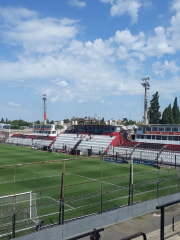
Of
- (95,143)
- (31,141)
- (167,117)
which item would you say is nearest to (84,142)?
(95,143)

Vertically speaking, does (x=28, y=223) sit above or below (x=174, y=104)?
below

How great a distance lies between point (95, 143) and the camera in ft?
174

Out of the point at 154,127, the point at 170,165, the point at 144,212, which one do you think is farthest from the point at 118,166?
the point at 144,212

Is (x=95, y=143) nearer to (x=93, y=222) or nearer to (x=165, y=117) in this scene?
(x=165, y=117)

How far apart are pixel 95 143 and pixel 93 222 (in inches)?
1568

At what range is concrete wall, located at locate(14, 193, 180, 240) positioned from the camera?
1183 cm

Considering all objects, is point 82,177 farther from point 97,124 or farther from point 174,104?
point 174,104

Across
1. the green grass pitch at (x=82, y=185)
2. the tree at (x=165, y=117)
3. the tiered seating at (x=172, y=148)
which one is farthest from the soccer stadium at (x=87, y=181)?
the tree at (x=165, y=117)

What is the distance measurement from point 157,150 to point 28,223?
1202 inches

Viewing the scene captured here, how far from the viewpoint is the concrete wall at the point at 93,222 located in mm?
11826

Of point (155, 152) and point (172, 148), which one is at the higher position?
point (172, 148)

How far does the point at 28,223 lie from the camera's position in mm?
13414

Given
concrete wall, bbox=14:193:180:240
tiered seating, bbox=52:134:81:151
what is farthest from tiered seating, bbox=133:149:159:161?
concrete wall, bbox=14:193:180:240

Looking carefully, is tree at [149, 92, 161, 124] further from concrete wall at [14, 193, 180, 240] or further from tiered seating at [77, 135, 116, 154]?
concrete wall at [14, 193, 180, 240]
